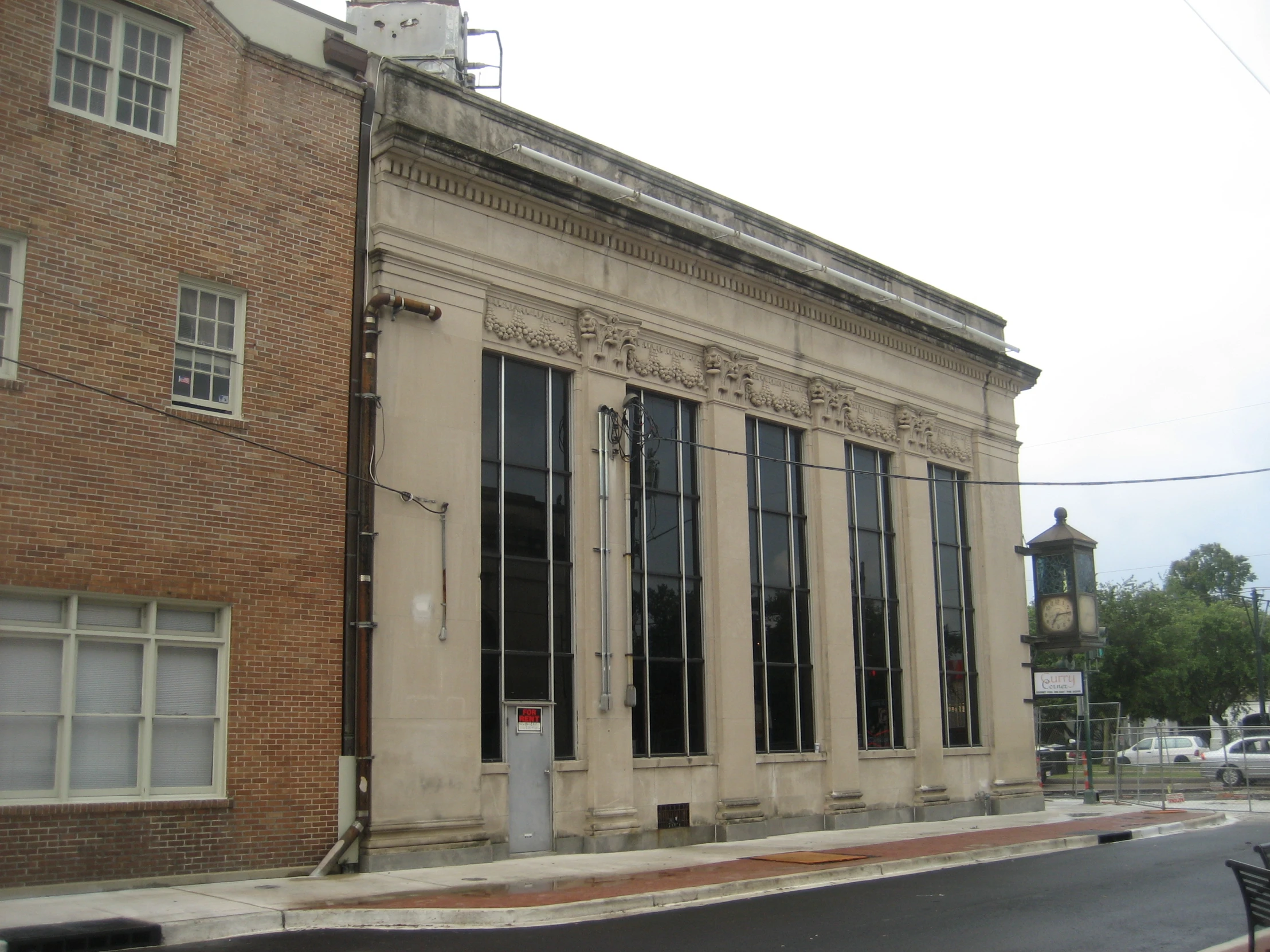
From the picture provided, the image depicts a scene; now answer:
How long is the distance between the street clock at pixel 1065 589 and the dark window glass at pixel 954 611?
268 centimetres

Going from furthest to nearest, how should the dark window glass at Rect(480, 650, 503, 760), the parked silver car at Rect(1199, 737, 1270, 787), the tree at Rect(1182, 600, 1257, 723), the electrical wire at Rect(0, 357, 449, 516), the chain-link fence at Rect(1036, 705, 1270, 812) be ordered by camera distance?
the tree at Rect(1182, 600, 1257, 723), the parked silver car at Rect(1199, 737, 1270, 787), the chain-link fence at Rect(1036, 705, 1270, 812), the dark window glass at Rect(480, 650, 503, 760), the electrical wire at Rect(0, 357, 449, 516)

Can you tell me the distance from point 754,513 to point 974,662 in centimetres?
800

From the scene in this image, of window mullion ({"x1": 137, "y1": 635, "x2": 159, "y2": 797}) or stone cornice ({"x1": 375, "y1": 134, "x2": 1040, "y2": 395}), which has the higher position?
stone cornice ({"x1": 375, "y1": 134, "x2": 1040, "y2": 395})

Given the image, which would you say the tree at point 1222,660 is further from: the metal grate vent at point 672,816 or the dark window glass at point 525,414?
the dark window glass at point 525,414

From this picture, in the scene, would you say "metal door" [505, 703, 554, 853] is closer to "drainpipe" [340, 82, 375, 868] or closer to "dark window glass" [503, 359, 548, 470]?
"drainpipe" [340, 82, 375, 868]

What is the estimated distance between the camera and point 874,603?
A: 25312 mm

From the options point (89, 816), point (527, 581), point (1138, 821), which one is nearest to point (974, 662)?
point (1138, 821)

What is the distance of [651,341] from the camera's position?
21.5 meters

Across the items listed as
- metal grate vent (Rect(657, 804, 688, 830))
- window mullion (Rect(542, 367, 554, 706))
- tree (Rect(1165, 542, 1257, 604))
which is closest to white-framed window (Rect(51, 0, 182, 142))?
window mullion (Rect(542, 367, 554, 706))

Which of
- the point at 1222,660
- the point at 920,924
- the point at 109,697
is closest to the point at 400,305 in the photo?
the point at 109,697

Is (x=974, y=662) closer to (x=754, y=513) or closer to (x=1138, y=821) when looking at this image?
(x=1138, y=821)

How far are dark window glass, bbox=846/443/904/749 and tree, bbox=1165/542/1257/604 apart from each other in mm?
90921

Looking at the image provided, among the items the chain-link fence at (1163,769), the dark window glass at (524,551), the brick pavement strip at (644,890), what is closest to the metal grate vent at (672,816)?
the dark window glass at (524,551)

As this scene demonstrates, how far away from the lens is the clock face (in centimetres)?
2930
